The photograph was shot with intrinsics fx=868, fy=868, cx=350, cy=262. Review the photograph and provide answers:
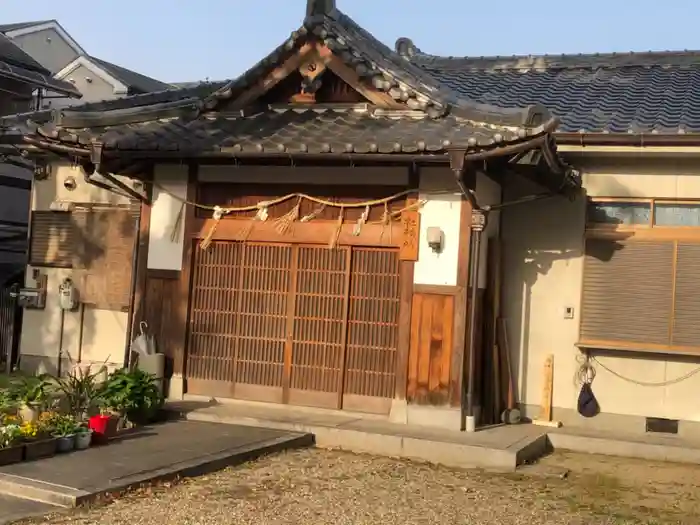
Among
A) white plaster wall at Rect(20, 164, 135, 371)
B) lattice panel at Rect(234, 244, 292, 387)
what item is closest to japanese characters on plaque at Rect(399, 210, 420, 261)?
lattice panel at Rect(234, 244, 292, 387)

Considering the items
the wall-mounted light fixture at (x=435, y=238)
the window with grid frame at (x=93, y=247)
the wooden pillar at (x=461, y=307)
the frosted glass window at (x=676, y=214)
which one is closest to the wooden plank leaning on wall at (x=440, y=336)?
the wooden pillar at (x=461, y=307)

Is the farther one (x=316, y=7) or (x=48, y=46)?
(x=48, y=46)

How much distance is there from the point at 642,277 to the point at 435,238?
2.95 meters

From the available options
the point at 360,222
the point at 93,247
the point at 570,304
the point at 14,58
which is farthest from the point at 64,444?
the point at 14,58

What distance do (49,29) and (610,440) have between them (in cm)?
2640

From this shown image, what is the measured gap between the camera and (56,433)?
8.59m

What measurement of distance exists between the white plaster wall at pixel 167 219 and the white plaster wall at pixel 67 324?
2201 mm

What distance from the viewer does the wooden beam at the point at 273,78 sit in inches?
438

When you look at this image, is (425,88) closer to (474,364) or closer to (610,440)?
(474,364)

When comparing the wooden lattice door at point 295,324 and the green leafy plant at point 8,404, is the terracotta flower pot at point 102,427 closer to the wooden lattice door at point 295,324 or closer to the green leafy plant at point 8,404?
the green leafy plant at point 8,404

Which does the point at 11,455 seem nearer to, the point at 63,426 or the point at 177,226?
the point at 63,426

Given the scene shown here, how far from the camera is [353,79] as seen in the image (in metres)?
11.0

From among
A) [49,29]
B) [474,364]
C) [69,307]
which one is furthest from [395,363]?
[49,29]

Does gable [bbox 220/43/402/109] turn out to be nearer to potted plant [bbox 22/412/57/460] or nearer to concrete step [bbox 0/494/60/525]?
potted plant [bbox 22/412/57/460]
